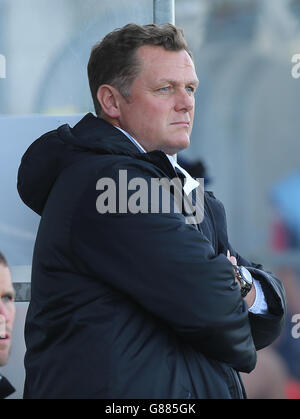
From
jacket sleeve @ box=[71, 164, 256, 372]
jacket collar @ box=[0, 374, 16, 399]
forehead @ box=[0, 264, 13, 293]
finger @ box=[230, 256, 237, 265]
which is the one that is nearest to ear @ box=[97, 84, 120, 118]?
jacket sleeve @ box=[71, 164, 256, 372]

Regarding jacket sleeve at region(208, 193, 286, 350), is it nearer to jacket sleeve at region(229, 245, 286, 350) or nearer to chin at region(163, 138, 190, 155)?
jacket sleeve at region(229, 245, 286, 350)

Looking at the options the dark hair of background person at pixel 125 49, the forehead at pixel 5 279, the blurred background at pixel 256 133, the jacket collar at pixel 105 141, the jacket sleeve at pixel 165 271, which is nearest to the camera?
the jacket sleeve at pixel 165 271

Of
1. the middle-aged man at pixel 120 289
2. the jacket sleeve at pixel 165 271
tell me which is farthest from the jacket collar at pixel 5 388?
the jacket sleeve at pixel 165 271

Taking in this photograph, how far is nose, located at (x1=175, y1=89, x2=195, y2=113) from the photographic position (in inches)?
88.4

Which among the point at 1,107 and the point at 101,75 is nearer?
the point at 101,75

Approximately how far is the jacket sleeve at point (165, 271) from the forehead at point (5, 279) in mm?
717

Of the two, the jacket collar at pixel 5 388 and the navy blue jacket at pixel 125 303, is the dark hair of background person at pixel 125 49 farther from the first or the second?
the jacket collar at pixel 5 388

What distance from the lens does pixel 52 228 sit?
75.3 inches

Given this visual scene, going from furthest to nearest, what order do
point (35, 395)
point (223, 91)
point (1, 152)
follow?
point (223, 91) < point (1, 152) < point (35, 395)

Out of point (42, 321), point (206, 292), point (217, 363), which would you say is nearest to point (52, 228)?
point (42, 321)

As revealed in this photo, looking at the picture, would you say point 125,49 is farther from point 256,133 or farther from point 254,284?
point 256,133

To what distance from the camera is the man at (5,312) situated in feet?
8.23

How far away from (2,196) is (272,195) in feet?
9.42

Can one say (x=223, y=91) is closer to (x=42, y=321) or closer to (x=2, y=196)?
(x=2, y=196)
